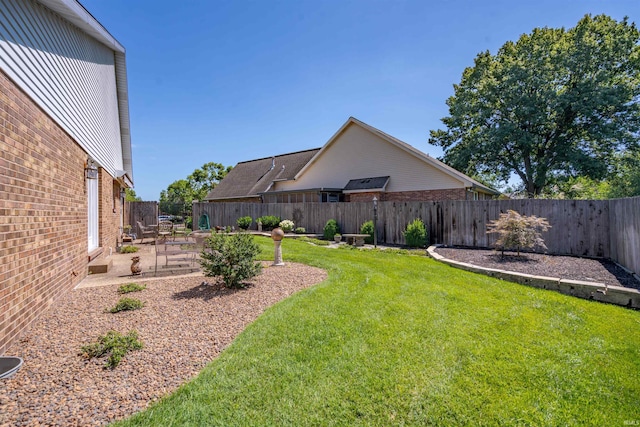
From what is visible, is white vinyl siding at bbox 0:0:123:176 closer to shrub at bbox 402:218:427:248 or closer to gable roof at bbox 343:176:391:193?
shrub at bbox 402:218:427:248

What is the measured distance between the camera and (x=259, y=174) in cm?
2847

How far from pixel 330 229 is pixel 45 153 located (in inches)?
481

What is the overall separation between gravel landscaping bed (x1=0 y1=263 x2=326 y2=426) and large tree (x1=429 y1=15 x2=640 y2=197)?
26010mm

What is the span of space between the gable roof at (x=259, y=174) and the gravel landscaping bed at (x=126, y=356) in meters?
19.3

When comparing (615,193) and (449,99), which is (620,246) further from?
(615,193)

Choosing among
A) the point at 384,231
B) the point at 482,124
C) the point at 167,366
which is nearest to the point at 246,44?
the point at 384,231

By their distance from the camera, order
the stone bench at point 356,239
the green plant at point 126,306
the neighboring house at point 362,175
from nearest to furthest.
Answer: the green plant at point 126,306 < the stone bench at point 356,239 < the neighboring house at point 362,175

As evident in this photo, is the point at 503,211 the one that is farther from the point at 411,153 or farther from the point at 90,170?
the point at 90,170

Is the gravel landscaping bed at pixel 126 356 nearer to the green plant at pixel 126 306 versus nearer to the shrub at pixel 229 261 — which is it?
the green plant at pixel 126 306

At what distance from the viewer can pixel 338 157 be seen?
71.6 ft

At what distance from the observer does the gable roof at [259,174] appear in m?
25.6

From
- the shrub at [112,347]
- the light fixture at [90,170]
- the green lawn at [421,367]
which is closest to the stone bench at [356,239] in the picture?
the green lawn at [421,367]

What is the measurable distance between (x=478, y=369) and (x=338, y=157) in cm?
1962

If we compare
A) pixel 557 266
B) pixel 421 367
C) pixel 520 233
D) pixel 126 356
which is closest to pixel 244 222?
pixel 520 233
